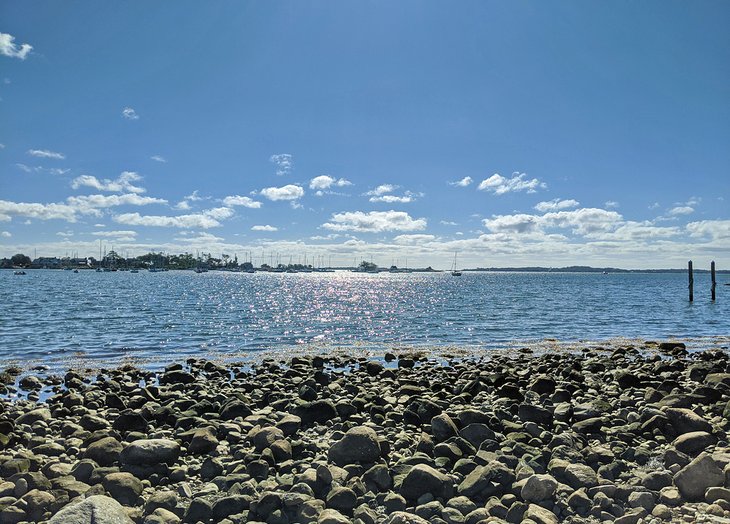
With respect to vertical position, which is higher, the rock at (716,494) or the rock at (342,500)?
the rock at (716,494)

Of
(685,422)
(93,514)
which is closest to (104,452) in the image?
(93,514)

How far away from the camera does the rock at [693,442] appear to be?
29.6 ft

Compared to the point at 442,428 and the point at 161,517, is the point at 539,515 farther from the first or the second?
the point at 161,517

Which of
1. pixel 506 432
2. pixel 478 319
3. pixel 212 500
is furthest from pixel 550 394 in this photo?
pixel 478 319

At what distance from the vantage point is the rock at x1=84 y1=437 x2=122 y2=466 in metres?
9.05

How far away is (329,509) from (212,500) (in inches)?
77.6

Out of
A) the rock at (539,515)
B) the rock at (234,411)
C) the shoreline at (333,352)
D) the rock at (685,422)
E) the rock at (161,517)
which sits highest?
the rock at (685,422)

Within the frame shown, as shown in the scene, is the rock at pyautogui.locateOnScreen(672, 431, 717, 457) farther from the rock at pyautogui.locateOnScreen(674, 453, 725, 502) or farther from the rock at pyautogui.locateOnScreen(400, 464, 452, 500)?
the rock at pyautogui.locateOnScreen(400, 464, 452, 500)

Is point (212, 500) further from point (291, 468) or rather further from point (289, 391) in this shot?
point (289, 391)

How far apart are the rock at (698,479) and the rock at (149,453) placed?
846cm

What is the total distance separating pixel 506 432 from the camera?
1052cm

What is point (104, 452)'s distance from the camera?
29.9 feet

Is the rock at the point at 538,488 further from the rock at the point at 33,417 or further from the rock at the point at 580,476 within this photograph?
the rock at the point at 33,417

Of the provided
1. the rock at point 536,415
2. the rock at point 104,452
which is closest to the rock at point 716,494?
the rock at point 536,415
